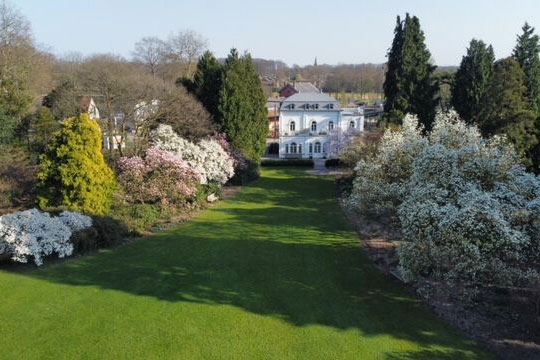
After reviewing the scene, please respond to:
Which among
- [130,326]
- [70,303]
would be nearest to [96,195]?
[70,303]

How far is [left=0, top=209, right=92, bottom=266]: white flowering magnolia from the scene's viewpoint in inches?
485

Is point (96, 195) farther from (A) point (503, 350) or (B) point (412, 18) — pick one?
(B) point (412, 18)

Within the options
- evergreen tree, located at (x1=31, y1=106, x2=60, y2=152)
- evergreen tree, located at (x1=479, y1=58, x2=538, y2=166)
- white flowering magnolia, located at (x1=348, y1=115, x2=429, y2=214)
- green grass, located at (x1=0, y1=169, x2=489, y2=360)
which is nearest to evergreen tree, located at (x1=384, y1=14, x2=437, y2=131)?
evergreen tree, located at (x1=479, y1=58, x2=538, y2=166)

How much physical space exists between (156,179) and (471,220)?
1470 cm

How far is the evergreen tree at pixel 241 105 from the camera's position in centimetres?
3116

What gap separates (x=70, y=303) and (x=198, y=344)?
12.3 feet

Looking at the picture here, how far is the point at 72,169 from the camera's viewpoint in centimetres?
1584

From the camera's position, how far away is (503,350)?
848 cm

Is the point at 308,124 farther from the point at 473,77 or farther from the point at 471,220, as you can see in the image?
the point at 471,220

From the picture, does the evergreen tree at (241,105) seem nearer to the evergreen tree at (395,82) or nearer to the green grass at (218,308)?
the evergreen tree at (395,82)

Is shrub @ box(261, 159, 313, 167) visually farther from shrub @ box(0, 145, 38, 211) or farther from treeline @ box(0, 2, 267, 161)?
shrub @ box(0, 145, 38, 211)

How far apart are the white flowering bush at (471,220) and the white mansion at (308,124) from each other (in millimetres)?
36256

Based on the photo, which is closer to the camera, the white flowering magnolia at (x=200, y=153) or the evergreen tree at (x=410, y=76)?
the white flowering magnolia at (x=200, y=153)

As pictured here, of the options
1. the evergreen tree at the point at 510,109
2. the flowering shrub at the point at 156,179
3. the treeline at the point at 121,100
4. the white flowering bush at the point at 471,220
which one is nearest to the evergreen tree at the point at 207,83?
the treeline at the point at 121,100
